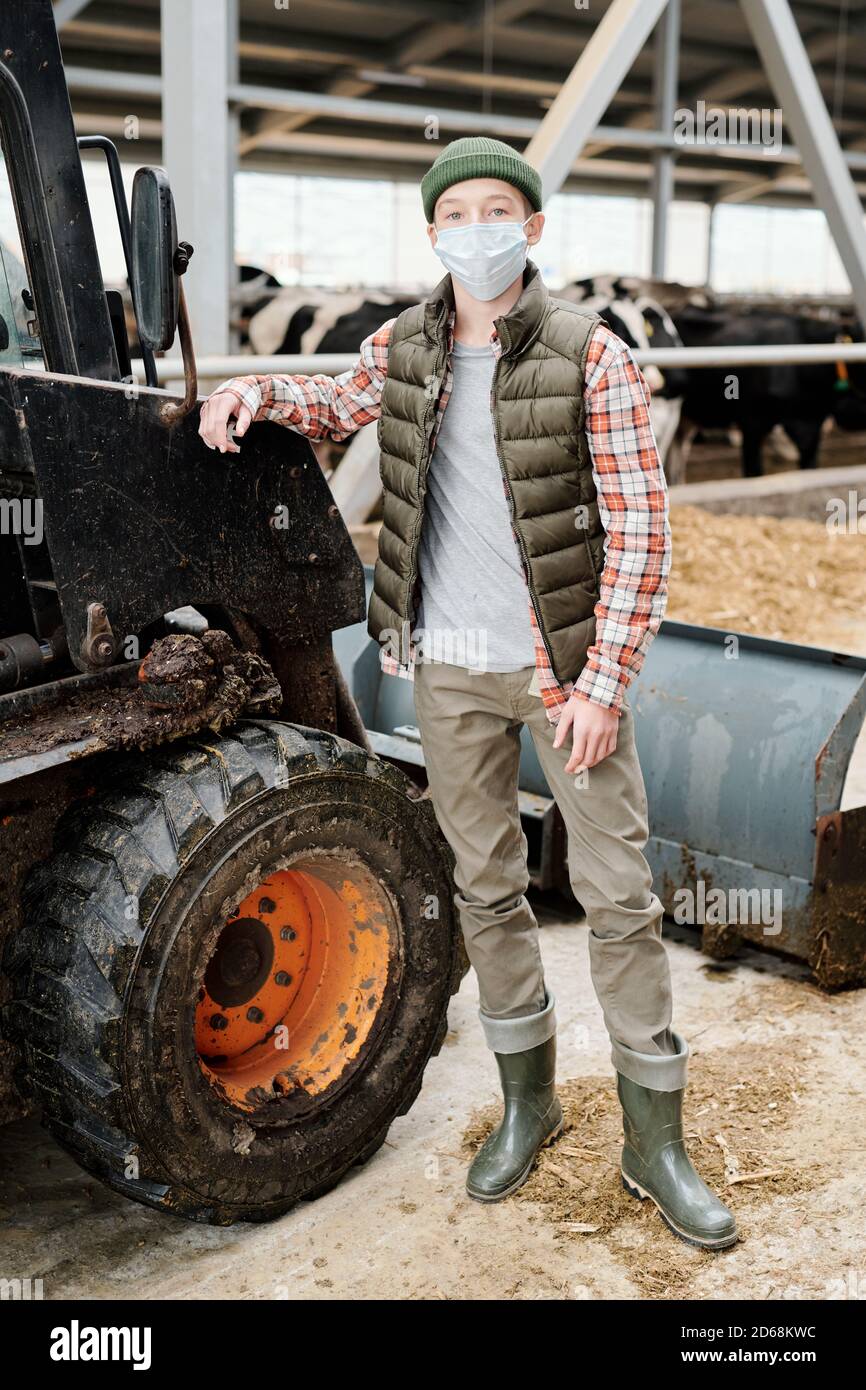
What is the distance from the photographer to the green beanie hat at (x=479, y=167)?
7.81 feet

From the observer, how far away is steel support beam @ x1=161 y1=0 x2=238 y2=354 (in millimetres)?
4926

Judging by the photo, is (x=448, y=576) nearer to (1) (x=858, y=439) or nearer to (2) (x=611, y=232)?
(1) (x=858, y=439)

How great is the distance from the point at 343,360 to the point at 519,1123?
2696 mm

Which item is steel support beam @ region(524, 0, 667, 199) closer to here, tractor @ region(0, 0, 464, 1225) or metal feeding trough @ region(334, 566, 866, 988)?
metal feeding trough @ region(334, 566, 866, 988)

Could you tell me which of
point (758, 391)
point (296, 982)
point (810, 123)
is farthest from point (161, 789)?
point (758, 391)

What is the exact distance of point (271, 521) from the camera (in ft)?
8.96

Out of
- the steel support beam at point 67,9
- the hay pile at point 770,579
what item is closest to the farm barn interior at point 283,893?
the hay pile at point 770,579

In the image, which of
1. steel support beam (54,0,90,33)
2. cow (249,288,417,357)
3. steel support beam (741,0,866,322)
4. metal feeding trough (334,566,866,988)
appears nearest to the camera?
metal feeding trough (334,566,866,988)

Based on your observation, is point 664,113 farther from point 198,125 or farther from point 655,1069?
point 655,1069

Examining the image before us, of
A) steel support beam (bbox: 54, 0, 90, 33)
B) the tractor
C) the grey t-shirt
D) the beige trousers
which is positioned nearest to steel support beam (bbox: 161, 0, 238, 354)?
the tractor

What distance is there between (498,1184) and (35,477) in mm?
1545

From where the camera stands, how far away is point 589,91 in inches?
246

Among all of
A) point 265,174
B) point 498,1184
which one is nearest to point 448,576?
point 498,1184

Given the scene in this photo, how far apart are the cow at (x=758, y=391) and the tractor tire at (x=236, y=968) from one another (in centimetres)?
1053
